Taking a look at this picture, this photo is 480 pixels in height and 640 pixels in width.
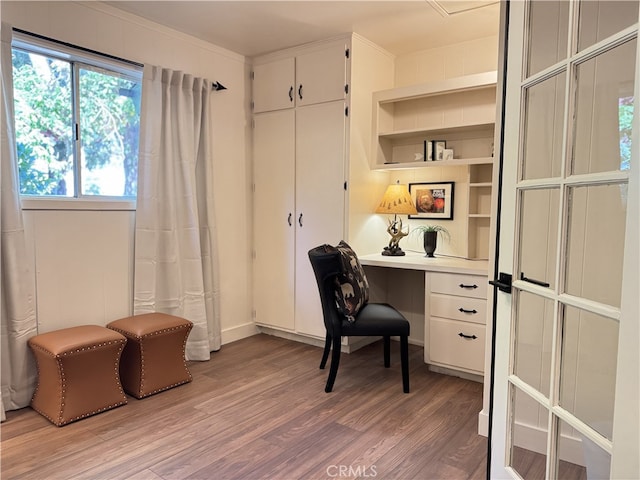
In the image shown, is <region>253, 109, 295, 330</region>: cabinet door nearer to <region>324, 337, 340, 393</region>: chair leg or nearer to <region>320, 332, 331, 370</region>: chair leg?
<region>320, 332, 331, 370</region>: chair leg

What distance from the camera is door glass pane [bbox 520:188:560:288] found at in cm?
131

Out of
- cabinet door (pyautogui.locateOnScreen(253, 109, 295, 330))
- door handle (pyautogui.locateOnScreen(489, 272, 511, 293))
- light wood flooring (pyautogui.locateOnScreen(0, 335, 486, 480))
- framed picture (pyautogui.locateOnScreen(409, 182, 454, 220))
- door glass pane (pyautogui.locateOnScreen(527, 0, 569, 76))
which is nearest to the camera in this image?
door glass pane (pyautogui.locateOnScreen(527, 0, 569, 76))

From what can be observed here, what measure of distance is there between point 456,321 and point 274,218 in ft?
5.68

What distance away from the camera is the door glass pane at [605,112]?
104 centimetres

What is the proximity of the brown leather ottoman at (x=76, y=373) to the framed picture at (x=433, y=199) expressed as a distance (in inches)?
95.6

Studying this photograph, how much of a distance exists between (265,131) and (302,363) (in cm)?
197

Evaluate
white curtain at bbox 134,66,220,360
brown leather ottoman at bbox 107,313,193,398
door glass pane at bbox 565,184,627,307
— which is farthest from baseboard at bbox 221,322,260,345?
door glass pane at bbox 565,184,627,307

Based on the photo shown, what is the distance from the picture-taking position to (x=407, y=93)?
335 cm

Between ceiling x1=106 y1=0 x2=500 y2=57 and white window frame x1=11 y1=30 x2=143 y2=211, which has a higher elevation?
ceiling x1=106 y1=0 x2=500 y2=57

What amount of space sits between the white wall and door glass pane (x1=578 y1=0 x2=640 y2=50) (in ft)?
9.01

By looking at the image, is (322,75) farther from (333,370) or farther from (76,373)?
(76,373)

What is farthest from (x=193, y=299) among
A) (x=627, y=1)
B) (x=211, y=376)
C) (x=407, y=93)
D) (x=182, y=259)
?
(x=627, y=1)

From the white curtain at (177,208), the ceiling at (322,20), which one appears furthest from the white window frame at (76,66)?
the ceiling at (322,20)

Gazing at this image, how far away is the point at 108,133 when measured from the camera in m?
2.95
